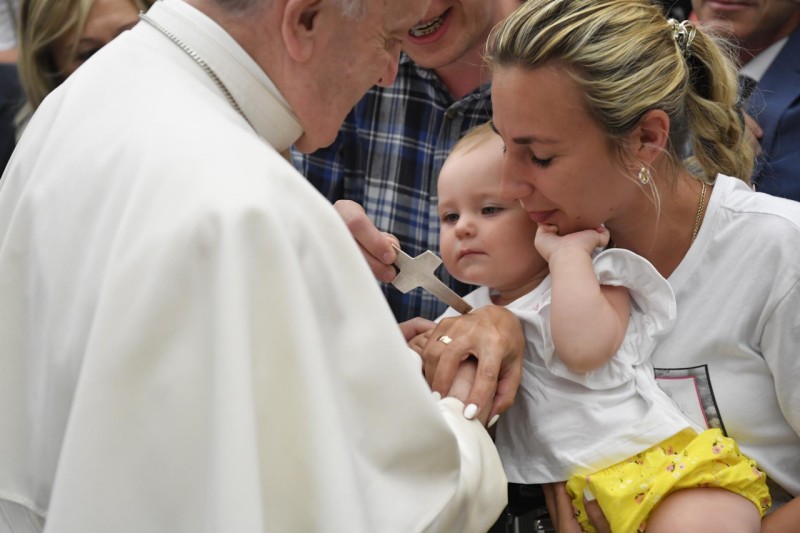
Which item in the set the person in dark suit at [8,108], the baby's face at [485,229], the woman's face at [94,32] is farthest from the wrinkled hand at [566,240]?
the person in dark suit at [8,108]

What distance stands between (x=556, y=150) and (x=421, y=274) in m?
0.48

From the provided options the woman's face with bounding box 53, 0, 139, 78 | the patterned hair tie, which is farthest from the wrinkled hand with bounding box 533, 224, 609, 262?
the woman's face with bounding box 53, 0, 139, 78

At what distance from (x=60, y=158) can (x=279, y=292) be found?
0.53m

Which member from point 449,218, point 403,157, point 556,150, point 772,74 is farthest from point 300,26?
point 772,74

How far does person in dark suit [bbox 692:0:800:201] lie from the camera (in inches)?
137

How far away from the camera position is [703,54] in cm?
268

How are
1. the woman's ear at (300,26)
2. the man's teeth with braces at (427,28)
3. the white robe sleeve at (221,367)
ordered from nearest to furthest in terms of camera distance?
the white robe sleeve at (221,367) → the woman's ear at (300,26) → the man's teeth with braces at (427,28)

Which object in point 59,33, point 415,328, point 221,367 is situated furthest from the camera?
point 59,33

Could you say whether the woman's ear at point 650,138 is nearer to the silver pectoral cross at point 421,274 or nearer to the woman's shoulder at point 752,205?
the woman's shoulder at point 752,205

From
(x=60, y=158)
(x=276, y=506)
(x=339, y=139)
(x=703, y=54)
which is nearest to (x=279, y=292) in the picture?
(x=276, y=506)

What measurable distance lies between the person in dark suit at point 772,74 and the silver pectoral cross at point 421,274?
131cm

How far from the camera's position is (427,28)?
10.6ft

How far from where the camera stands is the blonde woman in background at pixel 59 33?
3.82m

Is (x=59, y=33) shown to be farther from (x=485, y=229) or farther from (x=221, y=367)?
(x=221, y=367)
